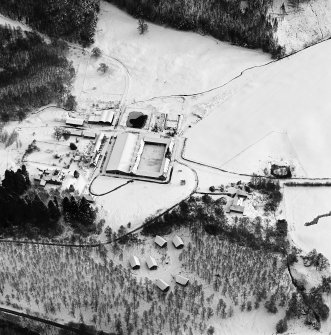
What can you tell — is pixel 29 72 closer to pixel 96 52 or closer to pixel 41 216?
pixel 96 52

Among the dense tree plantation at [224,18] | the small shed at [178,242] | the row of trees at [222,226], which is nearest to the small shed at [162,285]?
the small shed at [178,242]

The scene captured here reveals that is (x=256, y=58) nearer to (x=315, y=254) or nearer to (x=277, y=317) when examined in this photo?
(x=315, y=254)

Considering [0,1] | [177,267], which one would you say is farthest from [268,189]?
[0,1]

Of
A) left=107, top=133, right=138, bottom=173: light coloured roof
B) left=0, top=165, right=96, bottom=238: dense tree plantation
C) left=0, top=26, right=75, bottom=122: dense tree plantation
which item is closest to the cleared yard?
left=107, top=133, right=138, bottom=173: light coloured roof

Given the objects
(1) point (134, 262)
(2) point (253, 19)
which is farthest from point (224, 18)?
(1) point (134, 262)

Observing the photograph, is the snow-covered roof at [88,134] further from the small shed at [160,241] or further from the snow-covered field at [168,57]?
the small shed at [160,241]

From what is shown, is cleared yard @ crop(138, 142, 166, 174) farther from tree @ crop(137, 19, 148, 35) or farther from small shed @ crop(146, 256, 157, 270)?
tree @ crop(137, 19, 148, 35)

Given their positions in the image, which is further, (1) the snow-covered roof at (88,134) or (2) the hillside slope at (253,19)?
(2) the hillside slope at (253,19)
